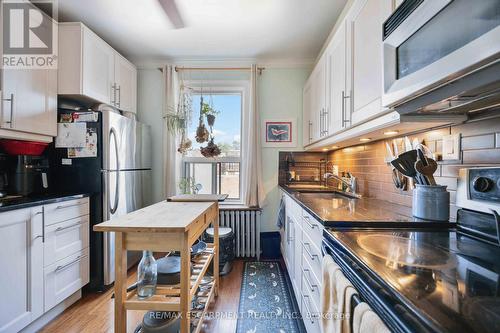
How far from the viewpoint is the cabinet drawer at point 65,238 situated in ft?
5.91

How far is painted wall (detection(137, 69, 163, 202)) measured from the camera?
325 cm

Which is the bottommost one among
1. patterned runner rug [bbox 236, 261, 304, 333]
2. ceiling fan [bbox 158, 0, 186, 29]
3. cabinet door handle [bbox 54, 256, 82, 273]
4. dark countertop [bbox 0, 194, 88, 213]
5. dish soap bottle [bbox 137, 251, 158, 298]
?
patterned runner rug [bbox 236, 261, 304, 333]

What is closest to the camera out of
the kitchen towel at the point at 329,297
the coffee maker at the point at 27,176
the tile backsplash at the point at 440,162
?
the kitchen towel at the point at 329,297

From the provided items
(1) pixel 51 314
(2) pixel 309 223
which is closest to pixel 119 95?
(1) pixel 51 314

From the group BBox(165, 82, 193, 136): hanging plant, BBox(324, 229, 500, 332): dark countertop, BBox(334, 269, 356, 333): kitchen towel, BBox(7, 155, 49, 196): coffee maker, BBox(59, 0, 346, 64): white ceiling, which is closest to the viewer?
BBox(324, 229, 500, 332): dark countertop

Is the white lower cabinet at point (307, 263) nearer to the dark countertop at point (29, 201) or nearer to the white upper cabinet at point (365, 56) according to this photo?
the white upper cabinet at point (365, 56)

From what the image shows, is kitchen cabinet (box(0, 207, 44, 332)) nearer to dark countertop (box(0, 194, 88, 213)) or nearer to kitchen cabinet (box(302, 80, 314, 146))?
dark countertop (box(0, 194, 88, 213))

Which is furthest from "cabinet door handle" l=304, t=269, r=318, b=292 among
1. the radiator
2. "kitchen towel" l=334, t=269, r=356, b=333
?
the radiator

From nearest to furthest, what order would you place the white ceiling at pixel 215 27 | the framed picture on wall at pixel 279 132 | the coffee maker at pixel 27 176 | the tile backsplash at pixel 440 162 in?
the tile backsplash at pixel 440 162 → the coffee maker at pixel 27 176 → the white ceiling at pixel 215 27 → the framed picture on wall at pixel 279 132

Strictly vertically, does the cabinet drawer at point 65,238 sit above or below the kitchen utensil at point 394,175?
below

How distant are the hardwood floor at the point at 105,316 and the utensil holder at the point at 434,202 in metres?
1.54

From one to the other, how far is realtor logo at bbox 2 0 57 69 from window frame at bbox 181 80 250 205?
57.2 inches

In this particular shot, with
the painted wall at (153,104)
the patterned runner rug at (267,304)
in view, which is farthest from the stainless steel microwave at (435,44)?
the painted wall at (153,104)

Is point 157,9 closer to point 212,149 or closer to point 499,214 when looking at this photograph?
point 212,149
